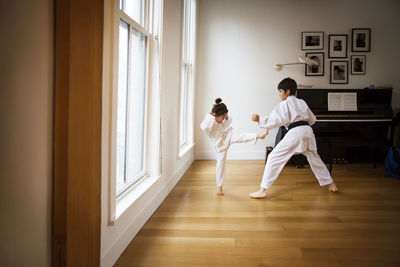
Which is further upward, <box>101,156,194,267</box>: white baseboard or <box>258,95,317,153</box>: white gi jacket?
<box>258,95,317,153</box>: white gi jacket

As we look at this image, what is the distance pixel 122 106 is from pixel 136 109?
1.03 ft

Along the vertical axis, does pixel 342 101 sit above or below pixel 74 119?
above

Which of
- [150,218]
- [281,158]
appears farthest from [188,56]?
[150,218]

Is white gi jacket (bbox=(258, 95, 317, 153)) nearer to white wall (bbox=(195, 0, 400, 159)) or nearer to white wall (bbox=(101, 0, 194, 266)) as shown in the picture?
white wall (bbox=(101, 0, 194, 266))

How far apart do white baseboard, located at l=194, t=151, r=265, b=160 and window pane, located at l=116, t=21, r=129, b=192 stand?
3.49 metres

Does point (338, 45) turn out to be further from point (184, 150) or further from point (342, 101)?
point (184, 150)

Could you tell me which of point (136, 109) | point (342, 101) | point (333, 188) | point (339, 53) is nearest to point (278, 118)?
point (333, 188)

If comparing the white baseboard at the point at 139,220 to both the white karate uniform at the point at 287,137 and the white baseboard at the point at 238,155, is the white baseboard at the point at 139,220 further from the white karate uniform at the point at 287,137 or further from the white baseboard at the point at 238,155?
the white baseboard at the point at 238,155

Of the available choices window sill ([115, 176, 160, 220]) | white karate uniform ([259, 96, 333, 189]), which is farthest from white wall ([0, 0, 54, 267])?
white karate uniform ([259, 96, 333, 189])

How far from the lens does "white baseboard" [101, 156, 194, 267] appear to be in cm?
179

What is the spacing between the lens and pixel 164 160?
3.14 m

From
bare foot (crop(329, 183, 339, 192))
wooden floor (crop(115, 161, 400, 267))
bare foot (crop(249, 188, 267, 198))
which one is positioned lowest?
wooden floor (crop(115, 161, 400, 267))

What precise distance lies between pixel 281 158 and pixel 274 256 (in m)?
1.52

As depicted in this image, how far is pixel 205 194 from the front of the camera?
341 centimetres
